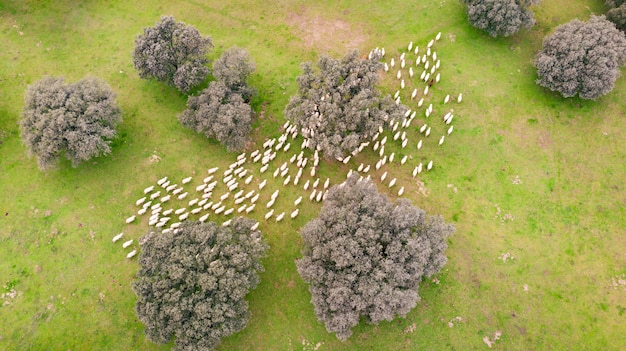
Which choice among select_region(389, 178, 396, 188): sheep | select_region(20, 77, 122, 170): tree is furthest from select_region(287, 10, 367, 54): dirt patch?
select_region(20, 77, 122, 170): tree

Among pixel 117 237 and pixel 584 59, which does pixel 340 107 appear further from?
pixel 584 59

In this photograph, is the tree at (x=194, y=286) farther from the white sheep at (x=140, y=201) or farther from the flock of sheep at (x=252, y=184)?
the white sheep at (x=140, y=201)

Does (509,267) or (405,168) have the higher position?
(405,168)

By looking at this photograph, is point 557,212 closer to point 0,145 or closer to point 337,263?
point 337,263

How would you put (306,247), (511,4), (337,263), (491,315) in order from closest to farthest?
(337,263) < (306,247) < (491,315) < (511,4)

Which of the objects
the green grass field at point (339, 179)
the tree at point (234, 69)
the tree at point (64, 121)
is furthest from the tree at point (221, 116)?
the tree at point (64, 121)

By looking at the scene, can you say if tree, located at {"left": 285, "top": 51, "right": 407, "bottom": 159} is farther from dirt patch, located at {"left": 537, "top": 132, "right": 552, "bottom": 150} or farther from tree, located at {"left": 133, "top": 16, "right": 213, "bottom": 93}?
dirt patch, located at {"left": 537, "top": 132, "right": 552, "bottom": 150}

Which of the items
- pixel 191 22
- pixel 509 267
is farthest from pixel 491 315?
pixel 191 22

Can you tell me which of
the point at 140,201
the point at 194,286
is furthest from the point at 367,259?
the point at 140,201
